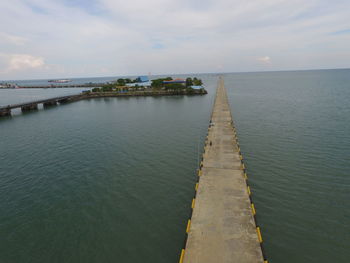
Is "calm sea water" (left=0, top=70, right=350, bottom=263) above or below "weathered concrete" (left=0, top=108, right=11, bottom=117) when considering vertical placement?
below

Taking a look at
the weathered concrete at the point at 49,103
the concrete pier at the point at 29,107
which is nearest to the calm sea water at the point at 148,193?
the concrete pier at the point at 29,107

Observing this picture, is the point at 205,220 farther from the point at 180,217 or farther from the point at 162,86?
the point at 162,86

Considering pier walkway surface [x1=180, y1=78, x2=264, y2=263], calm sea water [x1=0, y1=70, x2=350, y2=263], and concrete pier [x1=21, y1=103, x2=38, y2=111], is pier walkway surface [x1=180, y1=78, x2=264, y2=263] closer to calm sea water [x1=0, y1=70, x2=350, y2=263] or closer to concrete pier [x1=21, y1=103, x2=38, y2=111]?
calm sea water [x1=0, y1=70, x2=350, y2=263]

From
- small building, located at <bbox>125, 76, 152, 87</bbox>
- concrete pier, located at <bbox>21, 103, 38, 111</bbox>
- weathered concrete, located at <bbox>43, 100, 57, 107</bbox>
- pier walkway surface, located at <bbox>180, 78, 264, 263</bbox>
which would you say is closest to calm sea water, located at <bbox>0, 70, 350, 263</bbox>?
pier walkway surface, located at <bbox>180, 78, 264, 263</bbox>

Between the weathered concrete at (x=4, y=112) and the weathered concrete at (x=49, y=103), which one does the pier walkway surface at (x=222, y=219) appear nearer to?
the weathered concrete at (x=4, y=112)

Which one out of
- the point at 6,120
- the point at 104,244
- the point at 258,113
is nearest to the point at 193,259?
the point at 104,244

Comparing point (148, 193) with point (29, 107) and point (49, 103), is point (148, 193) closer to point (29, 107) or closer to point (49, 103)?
point (29, 107)
